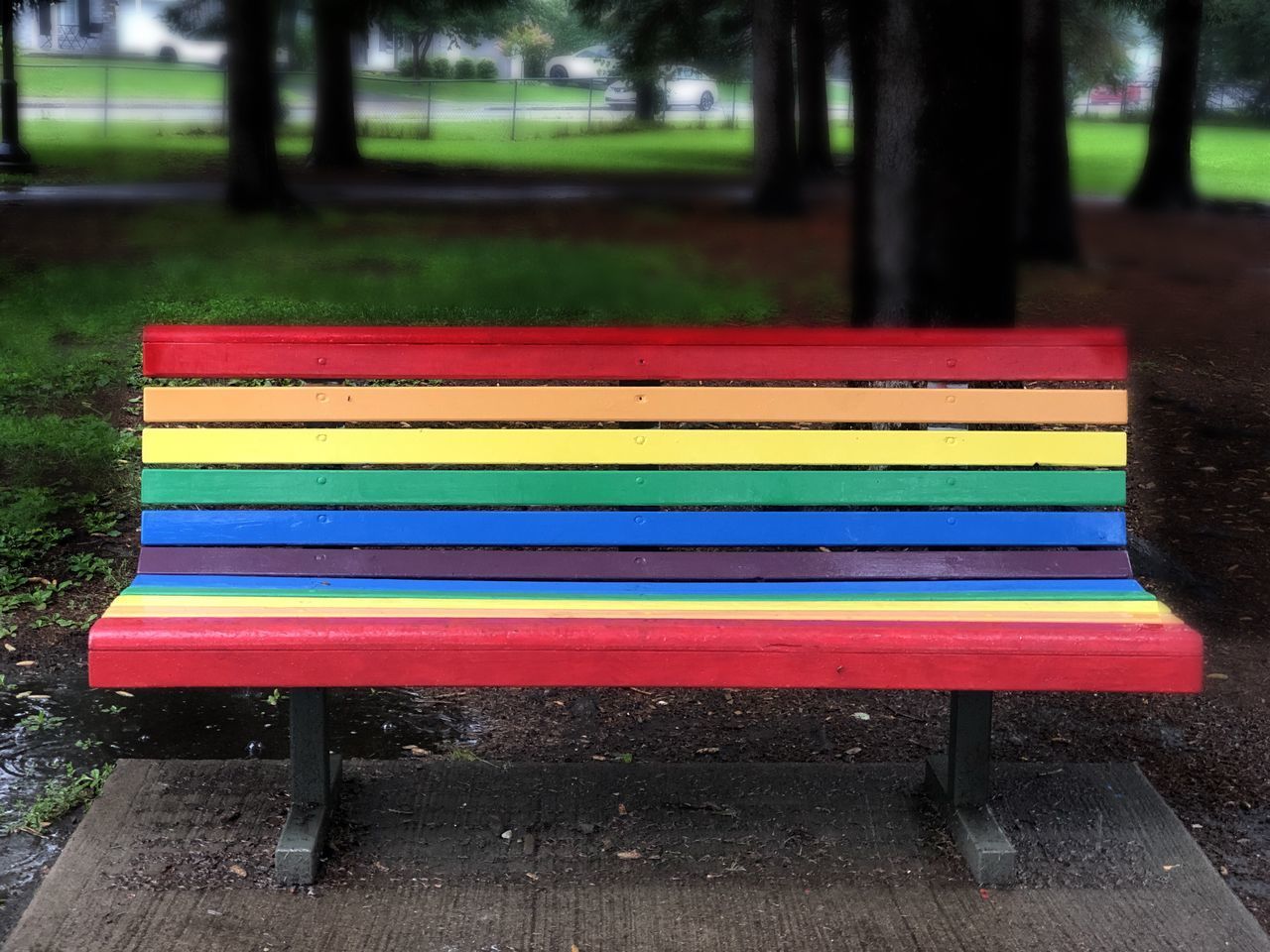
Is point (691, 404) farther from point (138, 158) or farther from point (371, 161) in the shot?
point (138, 158)

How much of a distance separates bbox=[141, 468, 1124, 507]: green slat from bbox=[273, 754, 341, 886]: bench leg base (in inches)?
24.3

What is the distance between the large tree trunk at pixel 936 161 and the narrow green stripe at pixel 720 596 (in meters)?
1.86

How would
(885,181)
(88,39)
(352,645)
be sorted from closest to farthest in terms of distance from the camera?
(352,645)
(885,181)
(88,39)

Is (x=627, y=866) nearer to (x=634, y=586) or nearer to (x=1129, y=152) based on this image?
(x=634, y=586)

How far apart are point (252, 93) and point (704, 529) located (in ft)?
11.0

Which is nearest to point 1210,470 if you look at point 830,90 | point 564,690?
point 830,90

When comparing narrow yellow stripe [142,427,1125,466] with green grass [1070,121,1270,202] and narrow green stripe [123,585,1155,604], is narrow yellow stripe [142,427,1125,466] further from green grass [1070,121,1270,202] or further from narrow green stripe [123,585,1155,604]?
green grass [1070,121,1270,202]

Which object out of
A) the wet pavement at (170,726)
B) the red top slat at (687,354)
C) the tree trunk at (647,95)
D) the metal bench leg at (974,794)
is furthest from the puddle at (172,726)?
the tree trunk at (647,95)

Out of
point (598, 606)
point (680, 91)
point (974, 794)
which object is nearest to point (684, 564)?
point (598, 606)

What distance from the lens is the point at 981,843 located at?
119 inches

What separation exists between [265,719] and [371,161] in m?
2.65

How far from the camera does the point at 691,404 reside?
3219mm

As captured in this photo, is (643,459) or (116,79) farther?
(116,79)

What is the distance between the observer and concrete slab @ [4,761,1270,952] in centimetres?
283
